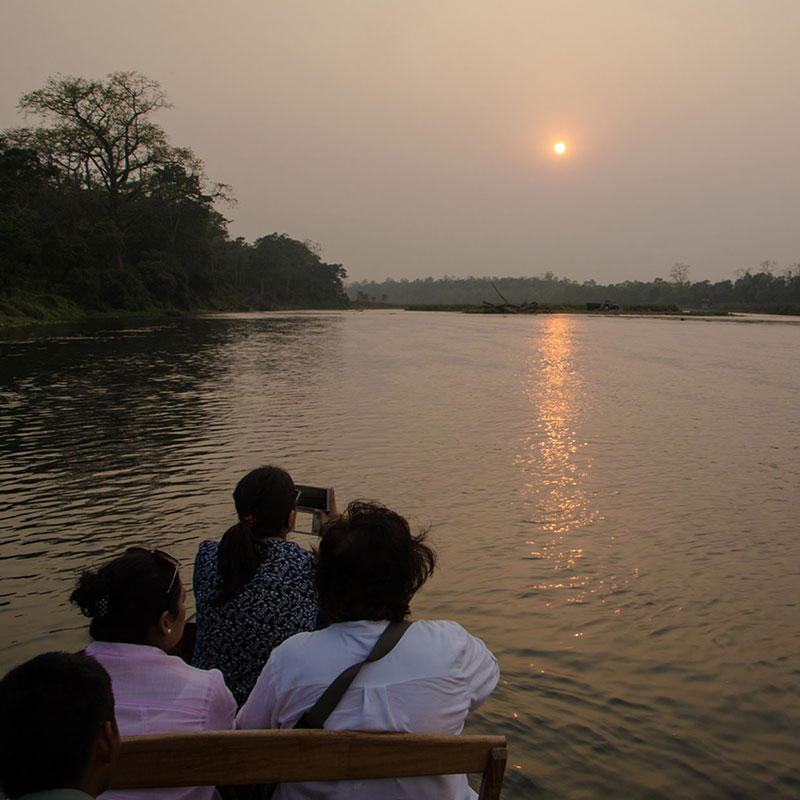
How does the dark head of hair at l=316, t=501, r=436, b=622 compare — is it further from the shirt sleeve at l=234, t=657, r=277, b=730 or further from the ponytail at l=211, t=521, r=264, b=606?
the ponytail at l=211, t=521, r=264, b=606

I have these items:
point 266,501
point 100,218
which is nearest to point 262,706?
point 266,501

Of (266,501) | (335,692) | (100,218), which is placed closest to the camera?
(335,692)

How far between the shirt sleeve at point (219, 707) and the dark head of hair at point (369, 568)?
Answer: 0.44m

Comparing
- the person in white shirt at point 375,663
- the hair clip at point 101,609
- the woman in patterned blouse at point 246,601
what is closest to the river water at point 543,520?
the woman in patterned blouse at point 246,601

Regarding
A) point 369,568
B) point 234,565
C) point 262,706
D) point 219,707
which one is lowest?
point 219,707

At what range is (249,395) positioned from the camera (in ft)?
52.7

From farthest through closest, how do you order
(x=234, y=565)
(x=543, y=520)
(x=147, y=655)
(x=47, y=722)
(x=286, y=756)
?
(x=543, y=520) → (x=234, y=565) → (x=147, y=655) → (x=286, y=756) → (x=47, y=722)

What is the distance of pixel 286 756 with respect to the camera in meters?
1.77

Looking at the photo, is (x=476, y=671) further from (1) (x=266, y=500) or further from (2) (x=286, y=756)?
(1) (x=266, y=500)

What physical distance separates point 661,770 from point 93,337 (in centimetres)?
3257

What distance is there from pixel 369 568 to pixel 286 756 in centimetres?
57

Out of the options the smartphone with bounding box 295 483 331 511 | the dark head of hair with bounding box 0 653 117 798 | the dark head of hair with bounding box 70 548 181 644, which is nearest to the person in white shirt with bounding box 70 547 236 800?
the dark head of hair with bounding box 70 548 181 644

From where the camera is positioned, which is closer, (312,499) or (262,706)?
(262,706)

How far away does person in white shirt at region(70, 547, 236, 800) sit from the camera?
85.4 inches
